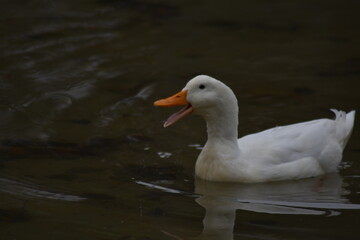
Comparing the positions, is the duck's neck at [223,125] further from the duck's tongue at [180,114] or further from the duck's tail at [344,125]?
the duck's tail at [344,125]

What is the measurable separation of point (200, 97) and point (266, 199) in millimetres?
1169

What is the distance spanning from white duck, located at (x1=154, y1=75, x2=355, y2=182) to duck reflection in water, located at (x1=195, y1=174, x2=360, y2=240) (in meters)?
0.11

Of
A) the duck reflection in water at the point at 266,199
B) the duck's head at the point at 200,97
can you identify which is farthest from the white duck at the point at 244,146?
the duck reflection in water at the point at 266,199

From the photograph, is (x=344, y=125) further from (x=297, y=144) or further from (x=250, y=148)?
(x=250, y=148)

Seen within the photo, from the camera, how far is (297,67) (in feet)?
35.8

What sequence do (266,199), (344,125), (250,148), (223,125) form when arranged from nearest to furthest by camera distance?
(266,199), (223,125), (250,148), (344,125)

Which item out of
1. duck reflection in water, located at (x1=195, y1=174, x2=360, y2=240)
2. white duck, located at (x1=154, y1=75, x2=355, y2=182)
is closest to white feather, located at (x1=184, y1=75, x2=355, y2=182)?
white duck, located at (x1=154, y1=75, x2=355, y2=182)

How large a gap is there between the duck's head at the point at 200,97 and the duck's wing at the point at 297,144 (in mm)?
631

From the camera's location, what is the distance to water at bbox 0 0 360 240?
645 cm

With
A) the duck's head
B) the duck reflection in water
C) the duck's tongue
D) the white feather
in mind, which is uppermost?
the duck's head

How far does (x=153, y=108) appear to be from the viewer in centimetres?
956

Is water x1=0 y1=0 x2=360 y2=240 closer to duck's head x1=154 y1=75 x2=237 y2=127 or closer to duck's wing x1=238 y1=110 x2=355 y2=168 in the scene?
duck's wing x1=238 y1=110 x2=355 y2=168

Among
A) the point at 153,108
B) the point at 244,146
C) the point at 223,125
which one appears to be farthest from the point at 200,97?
the point at 153,108

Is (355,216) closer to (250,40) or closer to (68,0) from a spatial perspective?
(250,40)
